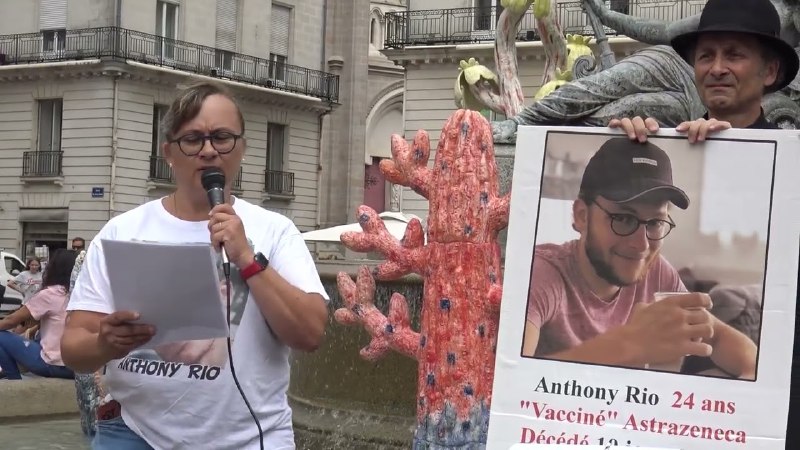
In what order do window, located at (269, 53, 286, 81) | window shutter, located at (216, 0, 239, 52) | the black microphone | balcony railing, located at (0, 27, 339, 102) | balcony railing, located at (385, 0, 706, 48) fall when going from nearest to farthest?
the black microphone < balcony railing, located at (385, 0, 706, 48) < balcony railing, located at (0, 27, 339, 102) < window shutter, located at (216, 0, 239, 52) < window, located at (269, 53, 286, 81)

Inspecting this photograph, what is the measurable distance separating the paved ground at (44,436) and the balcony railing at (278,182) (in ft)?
99.3

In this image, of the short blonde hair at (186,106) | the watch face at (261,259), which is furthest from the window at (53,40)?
the watch face at (261,259)

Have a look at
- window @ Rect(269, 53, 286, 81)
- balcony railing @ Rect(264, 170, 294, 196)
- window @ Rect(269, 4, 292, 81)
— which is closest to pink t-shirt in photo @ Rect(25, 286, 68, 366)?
balcony railing @ Rect(264, 170, 294, 196)

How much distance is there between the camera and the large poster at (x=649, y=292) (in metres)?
2.59

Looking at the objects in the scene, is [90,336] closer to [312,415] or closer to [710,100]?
[710,100]

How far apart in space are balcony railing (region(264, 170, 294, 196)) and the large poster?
121 ft

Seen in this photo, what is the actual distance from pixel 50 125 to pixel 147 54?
12.5 feet

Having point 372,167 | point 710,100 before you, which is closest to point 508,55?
point 710,100

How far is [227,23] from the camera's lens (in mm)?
38062

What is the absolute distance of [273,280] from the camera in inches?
113

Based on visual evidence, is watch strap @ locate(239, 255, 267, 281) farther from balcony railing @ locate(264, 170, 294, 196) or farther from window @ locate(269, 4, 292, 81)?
window @ locate(269, 4, 292, 81)

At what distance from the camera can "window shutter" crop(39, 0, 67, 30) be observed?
116ft

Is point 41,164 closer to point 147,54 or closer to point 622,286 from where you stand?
point 147,54

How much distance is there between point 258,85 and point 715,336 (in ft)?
119
